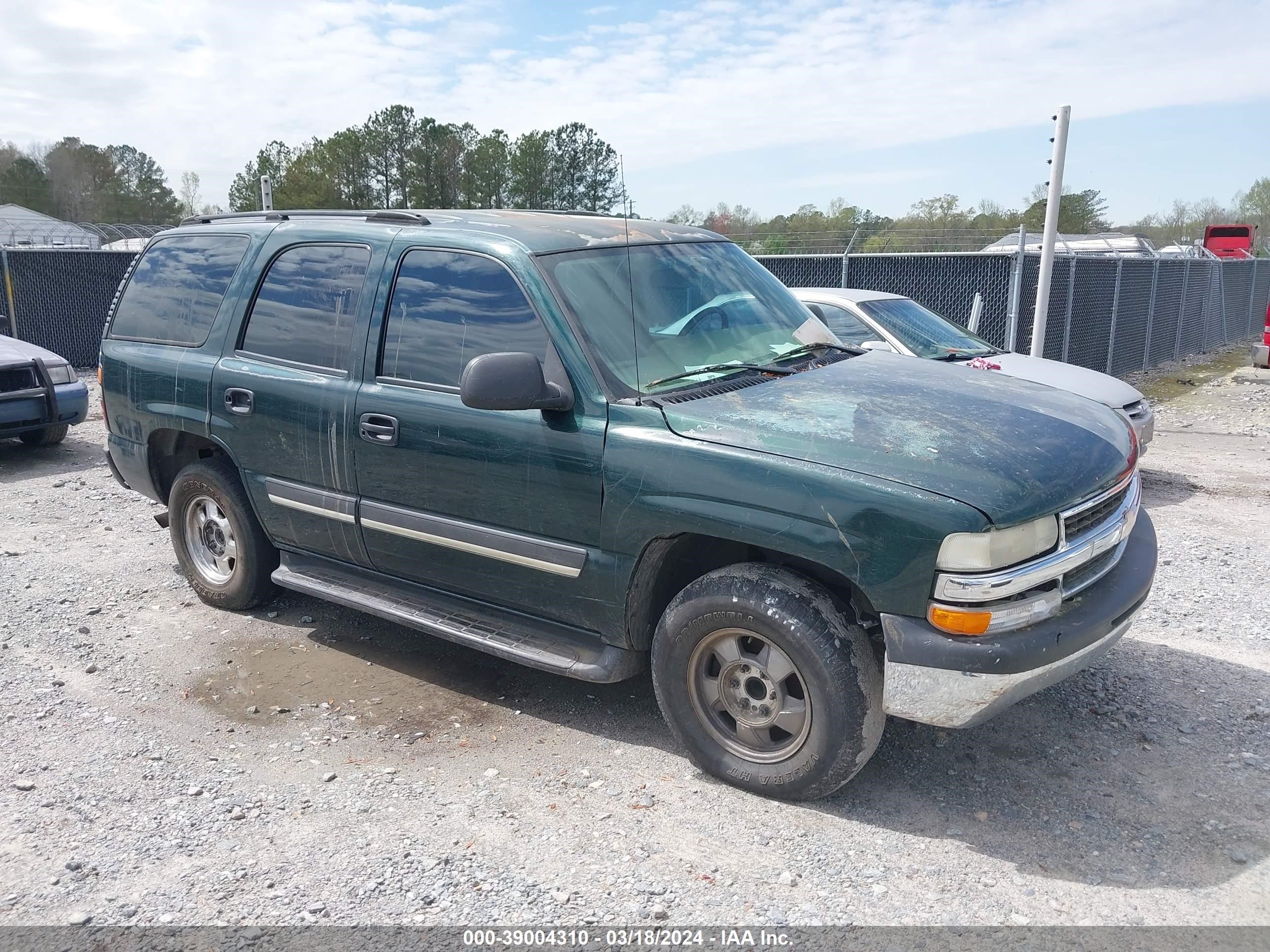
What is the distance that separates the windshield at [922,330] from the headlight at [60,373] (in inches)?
291

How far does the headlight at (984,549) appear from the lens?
3049 mm

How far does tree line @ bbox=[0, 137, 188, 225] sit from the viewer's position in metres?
64.8

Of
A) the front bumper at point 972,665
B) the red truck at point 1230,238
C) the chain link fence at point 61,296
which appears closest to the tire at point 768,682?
the front bumper at point 972,665

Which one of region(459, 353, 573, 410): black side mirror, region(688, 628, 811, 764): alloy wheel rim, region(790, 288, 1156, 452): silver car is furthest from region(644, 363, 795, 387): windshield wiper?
region(790, 288, 1156, 452): silver car

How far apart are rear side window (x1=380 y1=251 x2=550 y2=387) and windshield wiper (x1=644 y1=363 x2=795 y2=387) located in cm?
55

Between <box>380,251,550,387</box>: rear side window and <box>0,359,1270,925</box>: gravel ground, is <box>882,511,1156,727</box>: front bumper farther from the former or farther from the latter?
<box>380,251,550,387</box>: rear side window

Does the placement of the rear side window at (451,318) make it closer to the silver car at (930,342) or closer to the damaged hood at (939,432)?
the damaged hood at (939,432)

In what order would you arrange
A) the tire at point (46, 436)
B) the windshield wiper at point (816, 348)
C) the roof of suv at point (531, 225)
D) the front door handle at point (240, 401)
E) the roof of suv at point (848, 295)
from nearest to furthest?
the roof of suv at point (531, 225), the windshield wiper at point (816, 348), the front door handle at point (240, 401), the roof of suv at point (848, 295), the tire at point (46, 436)

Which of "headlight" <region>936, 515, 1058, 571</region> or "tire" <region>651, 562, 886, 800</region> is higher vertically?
"headlight" <region>936, 515, 1058, 571</region>

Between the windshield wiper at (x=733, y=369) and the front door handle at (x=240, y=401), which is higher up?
the windshield wiper at (x=733, y=369)

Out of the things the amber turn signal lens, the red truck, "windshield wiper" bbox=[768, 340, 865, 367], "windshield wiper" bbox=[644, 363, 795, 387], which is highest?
the red truck

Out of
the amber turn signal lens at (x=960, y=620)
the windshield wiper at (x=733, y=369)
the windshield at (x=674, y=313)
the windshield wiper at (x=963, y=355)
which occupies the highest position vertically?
the windshield at (x=674, y=313)

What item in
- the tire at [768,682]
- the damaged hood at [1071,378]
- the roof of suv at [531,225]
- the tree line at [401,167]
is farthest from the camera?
the tree line at [401,167]

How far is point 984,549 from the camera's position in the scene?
305cm
